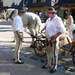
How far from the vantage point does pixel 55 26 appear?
160 inches

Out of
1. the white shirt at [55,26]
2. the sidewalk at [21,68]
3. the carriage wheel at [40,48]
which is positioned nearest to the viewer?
the white shirt at [55,26]

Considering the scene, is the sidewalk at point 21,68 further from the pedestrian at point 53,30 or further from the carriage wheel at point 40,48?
the carriage wheel at point 40,48

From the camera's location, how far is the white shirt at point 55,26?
400cm

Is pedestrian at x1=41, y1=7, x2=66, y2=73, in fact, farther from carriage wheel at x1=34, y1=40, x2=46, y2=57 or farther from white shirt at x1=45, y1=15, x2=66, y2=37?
carriage wheel at x1=34, y1=40, x2=46, y2=57

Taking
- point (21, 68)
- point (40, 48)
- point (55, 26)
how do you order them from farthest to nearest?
1. point (40, 48)
2. point (21, 68)
3. point (55, 26)

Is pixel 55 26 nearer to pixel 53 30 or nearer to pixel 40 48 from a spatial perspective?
pixel 53 30

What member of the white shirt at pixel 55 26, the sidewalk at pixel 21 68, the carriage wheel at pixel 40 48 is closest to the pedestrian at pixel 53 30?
the white shirt at pixel 55 26

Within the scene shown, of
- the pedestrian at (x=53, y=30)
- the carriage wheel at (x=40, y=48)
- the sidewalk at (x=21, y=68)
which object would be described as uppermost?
the pedestrian at (x=53, y=30)

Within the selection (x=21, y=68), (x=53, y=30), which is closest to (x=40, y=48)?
(x=21, y=68)

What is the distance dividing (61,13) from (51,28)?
61.1ft

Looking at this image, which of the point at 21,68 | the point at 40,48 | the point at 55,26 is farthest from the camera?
the point at 40,48

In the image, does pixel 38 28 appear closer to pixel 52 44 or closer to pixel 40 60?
pixel 40 60

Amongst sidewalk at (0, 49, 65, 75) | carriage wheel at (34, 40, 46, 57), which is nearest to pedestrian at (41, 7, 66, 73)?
sidewalk at (0, 49, 65, 75)

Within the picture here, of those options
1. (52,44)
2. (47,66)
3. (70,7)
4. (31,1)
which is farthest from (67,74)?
(31,1)
